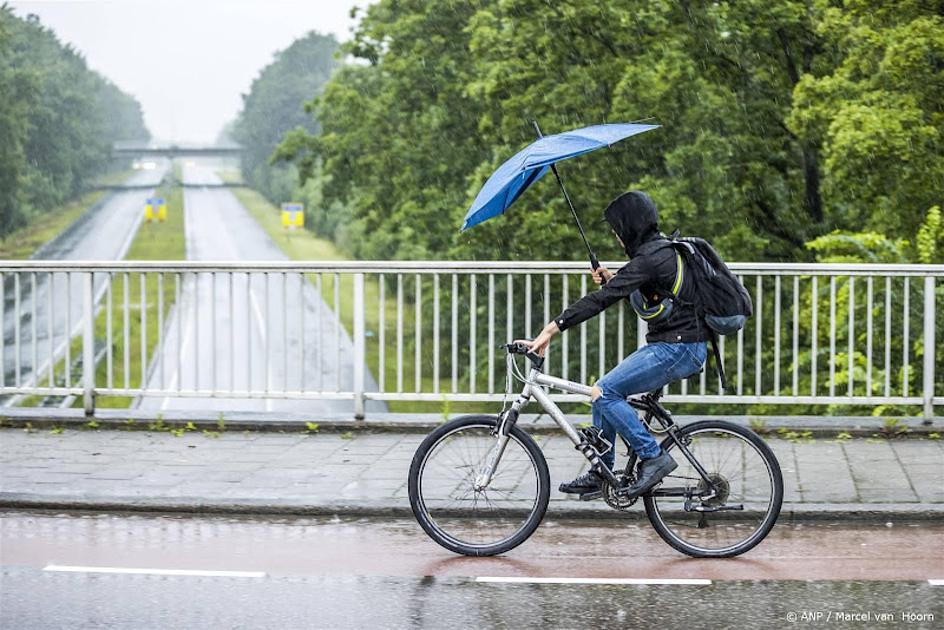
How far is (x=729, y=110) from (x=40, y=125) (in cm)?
5891

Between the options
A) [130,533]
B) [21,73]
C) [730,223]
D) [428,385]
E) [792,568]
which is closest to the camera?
[792,568]

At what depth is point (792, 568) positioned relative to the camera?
621 cm

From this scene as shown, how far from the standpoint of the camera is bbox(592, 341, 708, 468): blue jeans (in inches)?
248

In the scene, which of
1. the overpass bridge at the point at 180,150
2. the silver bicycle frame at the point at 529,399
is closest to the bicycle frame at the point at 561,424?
the silver bicycle frame at the point at 529,399

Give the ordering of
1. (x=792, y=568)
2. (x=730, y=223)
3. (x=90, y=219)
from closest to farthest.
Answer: (x=792, y=568), (x=730, y=223), (x=90, y=219)

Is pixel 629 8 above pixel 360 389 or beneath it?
above

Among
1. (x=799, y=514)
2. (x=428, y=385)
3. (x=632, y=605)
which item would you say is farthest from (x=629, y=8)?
(x=632, y=605)

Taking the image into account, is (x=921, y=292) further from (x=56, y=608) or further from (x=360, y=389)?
(x=56, y=608)

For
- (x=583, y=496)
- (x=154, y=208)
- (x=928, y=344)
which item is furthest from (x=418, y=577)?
(x=154, y=208)

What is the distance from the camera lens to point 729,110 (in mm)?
25609

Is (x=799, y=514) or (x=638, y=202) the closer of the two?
(x=638, y=202)

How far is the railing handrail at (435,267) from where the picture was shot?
964 centimetres

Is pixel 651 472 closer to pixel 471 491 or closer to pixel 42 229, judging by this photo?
pixel 471 491

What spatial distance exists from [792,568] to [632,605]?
3.44 feet
